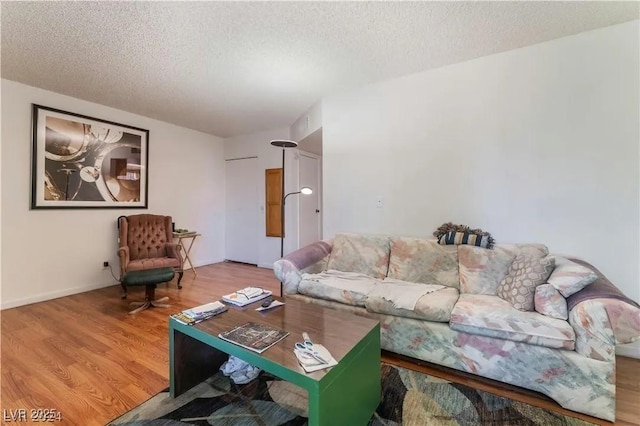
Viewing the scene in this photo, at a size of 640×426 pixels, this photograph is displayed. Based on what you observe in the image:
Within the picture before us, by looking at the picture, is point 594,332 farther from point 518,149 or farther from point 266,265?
point 266,265

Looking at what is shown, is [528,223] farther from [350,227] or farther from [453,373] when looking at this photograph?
[350,227]

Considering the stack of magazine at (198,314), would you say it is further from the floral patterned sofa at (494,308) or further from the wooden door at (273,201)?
the wooden door at (273,201)

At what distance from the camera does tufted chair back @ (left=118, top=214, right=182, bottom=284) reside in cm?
341

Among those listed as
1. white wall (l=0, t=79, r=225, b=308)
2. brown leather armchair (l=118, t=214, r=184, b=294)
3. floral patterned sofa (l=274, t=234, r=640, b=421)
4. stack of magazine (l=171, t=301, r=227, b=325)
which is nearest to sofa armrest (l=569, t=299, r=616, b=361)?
floral patterned sofa (l=274, t=234, r=640, b=421)

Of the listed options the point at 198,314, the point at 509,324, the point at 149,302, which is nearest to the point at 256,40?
the point at 198,314

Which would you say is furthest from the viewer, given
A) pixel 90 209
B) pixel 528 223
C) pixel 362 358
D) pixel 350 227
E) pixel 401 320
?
pixel 90 209

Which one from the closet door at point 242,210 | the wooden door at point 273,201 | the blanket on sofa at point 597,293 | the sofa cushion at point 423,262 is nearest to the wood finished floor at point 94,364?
the blanket on sofa at point 597,293

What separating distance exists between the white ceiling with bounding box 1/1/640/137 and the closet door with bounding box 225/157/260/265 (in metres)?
2.00

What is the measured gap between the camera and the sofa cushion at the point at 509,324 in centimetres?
157

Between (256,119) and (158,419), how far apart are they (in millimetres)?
3821

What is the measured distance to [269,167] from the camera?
16.1 feet

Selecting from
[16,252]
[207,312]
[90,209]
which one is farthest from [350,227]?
[16,252]

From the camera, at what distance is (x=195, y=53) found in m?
2.43

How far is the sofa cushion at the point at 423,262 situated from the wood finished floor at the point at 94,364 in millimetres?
712
